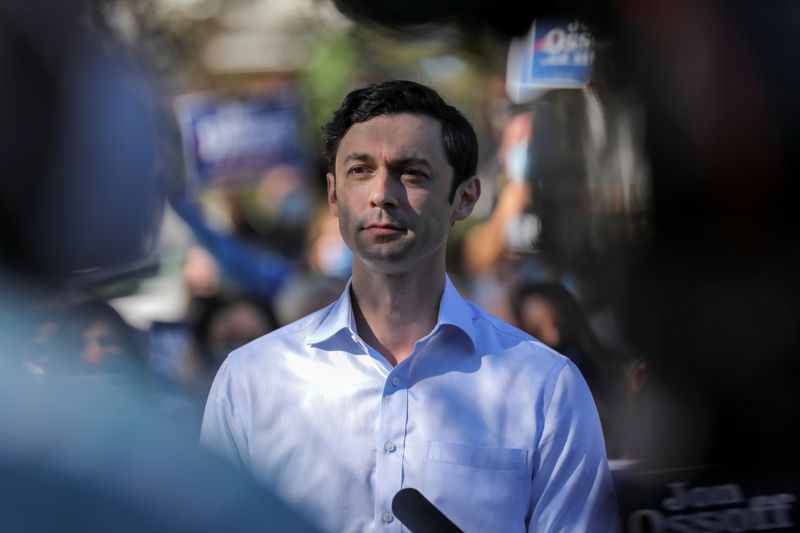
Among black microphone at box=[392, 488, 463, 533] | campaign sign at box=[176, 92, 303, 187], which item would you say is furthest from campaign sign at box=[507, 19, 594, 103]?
black microphone at box=[392, 488, 463, 533]

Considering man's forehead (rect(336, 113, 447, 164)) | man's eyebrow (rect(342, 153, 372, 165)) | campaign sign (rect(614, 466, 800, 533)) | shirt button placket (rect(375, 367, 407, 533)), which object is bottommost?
campaign sign (rect(614, 466, 800, 533))

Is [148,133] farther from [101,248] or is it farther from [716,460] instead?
[716,460]

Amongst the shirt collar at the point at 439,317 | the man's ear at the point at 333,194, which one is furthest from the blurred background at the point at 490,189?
the man's ear at the point at 333,194

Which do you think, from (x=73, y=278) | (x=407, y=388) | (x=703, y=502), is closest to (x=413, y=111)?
(x=407, y=388)

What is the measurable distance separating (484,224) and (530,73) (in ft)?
1.62

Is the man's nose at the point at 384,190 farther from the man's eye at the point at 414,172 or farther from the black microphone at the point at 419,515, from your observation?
the black microphone at the point at 419,515

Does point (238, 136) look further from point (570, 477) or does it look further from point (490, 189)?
point (570, 477)

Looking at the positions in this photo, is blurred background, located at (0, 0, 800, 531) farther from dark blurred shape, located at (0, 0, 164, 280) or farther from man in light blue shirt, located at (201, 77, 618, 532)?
man in light blue shirt, located at (201, 77, 618, 532)

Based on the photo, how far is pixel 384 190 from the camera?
4.29ft

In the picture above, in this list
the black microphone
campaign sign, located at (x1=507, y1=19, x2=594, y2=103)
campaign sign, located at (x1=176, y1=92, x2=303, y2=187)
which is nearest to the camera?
the black microphone

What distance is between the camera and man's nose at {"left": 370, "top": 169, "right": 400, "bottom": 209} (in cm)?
130

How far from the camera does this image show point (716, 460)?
1.82 meters

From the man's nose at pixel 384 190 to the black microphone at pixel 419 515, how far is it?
40 centimetres

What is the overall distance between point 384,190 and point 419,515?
1.46 feet
